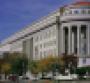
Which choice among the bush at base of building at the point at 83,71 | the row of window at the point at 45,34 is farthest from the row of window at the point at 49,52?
the bush at base of building at the point at 83,71

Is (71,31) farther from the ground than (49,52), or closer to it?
farther from the ground

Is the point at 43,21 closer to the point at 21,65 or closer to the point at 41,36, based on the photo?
the point at 41,36

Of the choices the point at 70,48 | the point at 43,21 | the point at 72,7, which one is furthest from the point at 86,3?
the point at 43,21

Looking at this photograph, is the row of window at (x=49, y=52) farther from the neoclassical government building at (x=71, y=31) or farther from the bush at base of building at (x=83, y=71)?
the bush at base of building at (x=83, y=71)

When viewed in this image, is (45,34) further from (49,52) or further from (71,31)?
(71,31)

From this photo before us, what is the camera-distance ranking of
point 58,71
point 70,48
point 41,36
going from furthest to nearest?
point 41,36, point 70,48, point 58,71

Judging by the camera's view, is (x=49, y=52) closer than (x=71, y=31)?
No

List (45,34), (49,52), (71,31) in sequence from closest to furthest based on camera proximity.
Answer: (71,31) < (49,52) < (45,34)

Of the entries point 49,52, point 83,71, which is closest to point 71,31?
point 49,52

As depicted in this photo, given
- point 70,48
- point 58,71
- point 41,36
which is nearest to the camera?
point 58,71

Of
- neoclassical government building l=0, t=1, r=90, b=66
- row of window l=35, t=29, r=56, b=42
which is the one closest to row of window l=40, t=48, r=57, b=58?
neoclassical government building l=0, t=1, r=90, b=66

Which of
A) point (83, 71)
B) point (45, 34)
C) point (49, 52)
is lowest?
point (83, 71)

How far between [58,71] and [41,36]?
35593 millimetres

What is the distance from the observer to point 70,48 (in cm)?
13650
